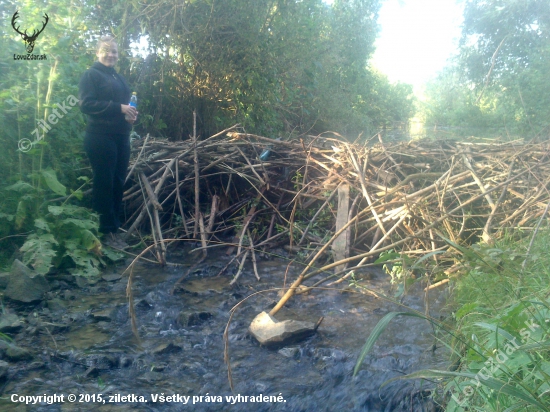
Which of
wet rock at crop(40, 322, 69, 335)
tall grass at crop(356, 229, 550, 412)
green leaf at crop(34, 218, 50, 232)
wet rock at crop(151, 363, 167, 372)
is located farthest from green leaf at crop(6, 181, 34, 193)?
tall grass at crop(356, 229, 550, 412)

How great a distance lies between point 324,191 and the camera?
5.73 meters

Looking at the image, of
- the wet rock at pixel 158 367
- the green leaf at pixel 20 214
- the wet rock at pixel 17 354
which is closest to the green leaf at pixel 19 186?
the green leaf at pixel 20 214

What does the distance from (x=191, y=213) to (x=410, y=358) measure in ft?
11.7

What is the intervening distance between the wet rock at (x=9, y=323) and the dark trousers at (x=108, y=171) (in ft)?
6.25

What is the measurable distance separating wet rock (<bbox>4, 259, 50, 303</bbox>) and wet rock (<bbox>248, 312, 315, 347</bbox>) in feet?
5.42

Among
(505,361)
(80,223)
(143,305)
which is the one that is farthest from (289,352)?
(80,223)

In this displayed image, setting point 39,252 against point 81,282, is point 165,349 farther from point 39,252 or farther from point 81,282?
point 39,252

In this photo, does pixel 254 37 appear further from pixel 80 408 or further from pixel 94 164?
pixel 80 408

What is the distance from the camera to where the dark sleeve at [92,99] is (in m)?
4.60

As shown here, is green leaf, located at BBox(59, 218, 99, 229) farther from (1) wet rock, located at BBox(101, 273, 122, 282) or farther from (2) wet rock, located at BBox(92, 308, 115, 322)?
(2) wet rock, located at BBox(92, 308, 115, 322)

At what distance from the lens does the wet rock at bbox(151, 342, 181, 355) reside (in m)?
3.07

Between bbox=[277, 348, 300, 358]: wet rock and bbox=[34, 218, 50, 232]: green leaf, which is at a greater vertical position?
bbox=[34, 218, 50, 232]: green leaf

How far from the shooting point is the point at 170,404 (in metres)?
2.52

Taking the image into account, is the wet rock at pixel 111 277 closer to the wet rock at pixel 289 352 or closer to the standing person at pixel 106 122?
the standing person at pixel 106 122
